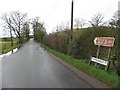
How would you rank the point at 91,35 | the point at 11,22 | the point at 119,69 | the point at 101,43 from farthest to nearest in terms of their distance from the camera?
the point at 11,22 → the point at 91,35 → the point at 101,43 → the point at 119,69

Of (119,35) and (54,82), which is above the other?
(119,35)

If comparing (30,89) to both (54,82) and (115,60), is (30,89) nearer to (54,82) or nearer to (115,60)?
(54,82)

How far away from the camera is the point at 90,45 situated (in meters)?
16.7

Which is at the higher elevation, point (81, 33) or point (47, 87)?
point (81, 33)

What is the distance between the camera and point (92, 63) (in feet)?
51.4

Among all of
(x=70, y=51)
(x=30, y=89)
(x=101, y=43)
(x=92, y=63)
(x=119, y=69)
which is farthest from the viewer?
(x=70, y=51)

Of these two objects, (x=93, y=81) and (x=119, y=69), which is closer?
(x=93, y=81)

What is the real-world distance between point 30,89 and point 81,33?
10880mm

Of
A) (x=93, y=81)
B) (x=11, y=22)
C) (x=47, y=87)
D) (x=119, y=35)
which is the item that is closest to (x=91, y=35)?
(x=119, y=35)

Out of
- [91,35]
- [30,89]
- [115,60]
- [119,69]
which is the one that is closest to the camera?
[30,89]

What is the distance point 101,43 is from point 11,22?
75316 millimetres

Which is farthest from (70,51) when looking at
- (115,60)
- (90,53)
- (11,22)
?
(11,22)

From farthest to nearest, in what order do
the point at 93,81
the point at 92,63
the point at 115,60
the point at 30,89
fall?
the point at 92,63, the point at 115,60, the point at 93,81, the point at 30,89

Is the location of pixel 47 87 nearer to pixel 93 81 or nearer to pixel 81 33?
pixel 93 81
